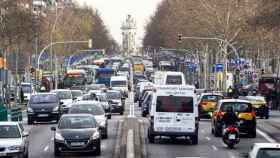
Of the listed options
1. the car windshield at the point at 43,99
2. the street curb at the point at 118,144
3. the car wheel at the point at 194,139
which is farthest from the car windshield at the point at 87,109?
the car windshield at the point at 43,99

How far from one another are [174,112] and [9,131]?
9050 millimetres

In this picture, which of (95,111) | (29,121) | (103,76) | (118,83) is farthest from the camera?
(103,76)

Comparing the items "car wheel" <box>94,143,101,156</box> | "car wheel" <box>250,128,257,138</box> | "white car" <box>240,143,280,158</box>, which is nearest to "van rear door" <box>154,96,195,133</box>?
"car wheel" <box>94,143,101,156</box>

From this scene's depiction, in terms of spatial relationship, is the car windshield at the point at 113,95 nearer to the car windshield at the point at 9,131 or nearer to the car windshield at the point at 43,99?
the car windshield at the point at 43,99

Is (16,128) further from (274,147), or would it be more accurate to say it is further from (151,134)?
(274,147)

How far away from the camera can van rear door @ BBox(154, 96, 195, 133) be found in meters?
36.9

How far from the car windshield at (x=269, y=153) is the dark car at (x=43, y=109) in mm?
32742

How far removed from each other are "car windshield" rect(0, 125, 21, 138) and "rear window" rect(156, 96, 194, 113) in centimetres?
846

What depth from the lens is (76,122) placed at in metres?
32.7

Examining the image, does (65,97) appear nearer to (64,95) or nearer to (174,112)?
(64,95)

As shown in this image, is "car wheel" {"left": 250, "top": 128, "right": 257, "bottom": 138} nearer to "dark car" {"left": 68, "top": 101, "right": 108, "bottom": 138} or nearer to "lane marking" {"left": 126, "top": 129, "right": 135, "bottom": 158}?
"lane marking" {"left": 126, "top": 129, "right": 135, "bottom": 158}

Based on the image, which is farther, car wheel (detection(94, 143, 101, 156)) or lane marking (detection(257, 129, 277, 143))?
lane marking (detection(257, 129, 277, 143))

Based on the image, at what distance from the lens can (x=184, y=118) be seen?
3697 centimetres

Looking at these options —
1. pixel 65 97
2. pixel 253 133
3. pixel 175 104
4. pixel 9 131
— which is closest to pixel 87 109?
pixel 175 104
